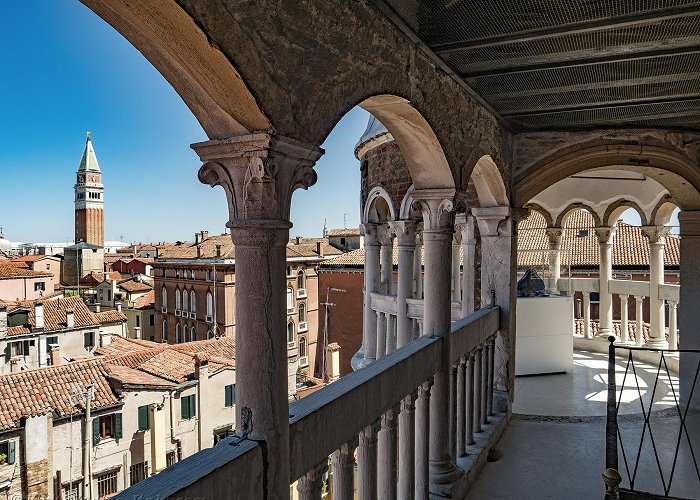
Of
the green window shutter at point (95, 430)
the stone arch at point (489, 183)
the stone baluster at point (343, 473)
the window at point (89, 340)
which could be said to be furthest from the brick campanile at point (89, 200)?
the stone baluster at point (343, 473)

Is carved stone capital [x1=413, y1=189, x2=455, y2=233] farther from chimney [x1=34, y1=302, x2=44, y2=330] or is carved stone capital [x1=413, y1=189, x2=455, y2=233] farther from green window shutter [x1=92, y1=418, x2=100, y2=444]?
chimney [x1=34, y1=302, x2=44, y2=330]

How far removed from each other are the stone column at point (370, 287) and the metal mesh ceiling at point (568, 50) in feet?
→ 11.6

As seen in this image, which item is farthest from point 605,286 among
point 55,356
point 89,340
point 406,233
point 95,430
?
point 89,340

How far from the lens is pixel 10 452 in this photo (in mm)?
12133

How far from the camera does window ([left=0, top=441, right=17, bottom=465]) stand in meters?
12.0

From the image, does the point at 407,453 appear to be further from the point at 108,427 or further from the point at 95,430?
the point at 108,427

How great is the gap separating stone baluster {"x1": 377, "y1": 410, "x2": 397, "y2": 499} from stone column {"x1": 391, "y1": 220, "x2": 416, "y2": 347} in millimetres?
3626

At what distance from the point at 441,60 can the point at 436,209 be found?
913 mm

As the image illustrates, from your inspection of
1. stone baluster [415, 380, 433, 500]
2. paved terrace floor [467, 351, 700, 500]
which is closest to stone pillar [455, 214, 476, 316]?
paved terrace floor [467, 351, 700, 500]

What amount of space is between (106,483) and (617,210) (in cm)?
1476

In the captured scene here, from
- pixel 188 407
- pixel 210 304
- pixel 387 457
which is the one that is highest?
pixel 387 457

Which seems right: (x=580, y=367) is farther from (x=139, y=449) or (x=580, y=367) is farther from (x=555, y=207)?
(x=139, y=449)

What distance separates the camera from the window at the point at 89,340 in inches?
942

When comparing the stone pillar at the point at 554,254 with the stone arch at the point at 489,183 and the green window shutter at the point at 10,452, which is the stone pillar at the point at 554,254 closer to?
the stone arch at the point at 489,183
